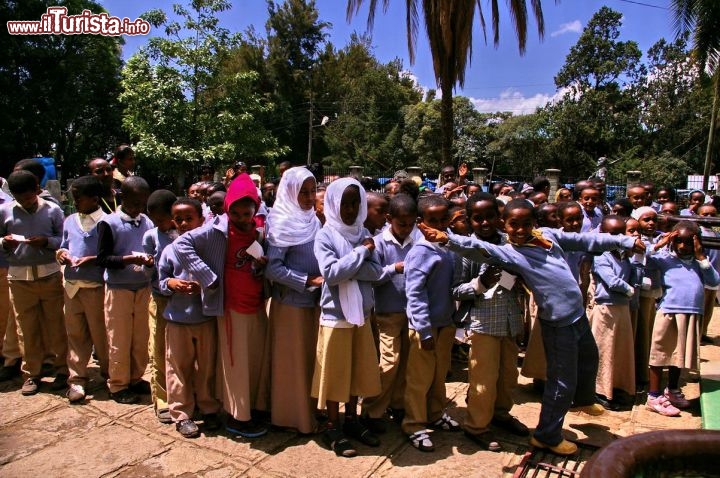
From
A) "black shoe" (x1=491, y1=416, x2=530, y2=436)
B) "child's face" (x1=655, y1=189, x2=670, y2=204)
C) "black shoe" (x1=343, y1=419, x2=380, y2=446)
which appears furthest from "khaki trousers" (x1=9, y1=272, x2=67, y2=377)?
"child's face" (x1=655, y1=189, x2=670, y2=204)

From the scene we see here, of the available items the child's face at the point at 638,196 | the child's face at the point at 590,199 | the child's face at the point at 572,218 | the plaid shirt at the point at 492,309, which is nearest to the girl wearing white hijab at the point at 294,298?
the plaid shirt at the point at 492,309

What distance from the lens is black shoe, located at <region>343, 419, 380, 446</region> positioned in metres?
3.47

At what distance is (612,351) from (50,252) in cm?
481

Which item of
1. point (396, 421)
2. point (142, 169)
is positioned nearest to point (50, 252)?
point (396, 421)

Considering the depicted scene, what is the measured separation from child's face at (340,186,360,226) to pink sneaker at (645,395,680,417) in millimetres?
2870

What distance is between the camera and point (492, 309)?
341 centimetres

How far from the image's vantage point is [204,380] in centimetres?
374

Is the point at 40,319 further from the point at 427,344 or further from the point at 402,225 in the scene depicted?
the point at 427,344

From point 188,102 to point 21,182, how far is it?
1251 cm

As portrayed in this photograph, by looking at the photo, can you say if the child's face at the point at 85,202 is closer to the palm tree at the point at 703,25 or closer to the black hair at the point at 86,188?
the black hair at the point at 86,188

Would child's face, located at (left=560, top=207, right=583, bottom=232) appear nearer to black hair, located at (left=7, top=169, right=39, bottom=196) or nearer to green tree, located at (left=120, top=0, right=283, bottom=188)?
black hair, located at (left=7, top=169, right=39, bottom=196)

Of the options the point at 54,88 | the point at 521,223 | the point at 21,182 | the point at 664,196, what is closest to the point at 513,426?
the point at 521,223

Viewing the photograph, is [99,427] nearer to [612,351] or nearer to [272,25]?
[612,351]

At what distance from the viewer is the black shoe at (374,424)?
3.67 m
